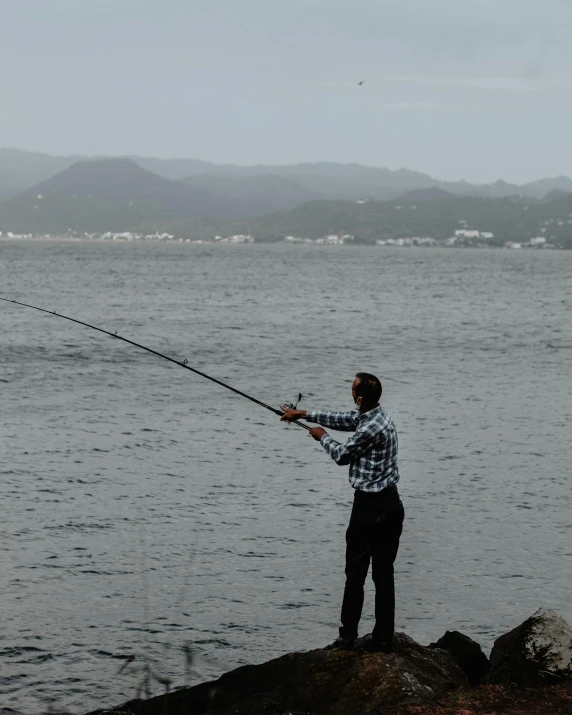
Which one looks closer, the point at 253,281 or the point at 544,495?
the point at 544,495

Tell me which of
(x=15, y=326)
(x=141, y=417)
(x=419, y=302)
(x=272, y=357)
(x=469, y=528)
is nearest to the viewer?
(x=469, y=528)

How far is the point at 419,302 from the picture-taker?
78.6m

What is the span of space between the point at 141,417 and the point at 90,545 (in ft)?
36.2

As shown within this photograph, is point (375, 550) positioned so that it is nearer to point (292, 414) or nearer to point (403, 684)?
point (403, 684)

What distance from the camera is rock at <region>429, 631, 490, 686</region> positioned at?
918 centimetres

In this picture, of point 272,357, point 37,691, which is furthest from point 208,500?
point 272,357

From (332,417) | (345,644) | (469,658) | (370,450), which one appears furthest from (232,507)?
(370,450)

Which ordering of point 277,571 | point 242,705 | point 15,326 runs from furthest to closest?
point 15,326, point 277,571, point 242,705

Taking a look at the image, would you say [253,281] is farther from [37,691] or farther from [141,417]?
[37,691]

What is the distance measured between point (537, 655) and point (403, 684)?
127 centimetres

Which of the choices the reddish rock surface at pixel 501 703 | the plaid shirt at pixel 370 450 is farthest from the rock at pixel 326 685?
the plaid shirt at pixel 370 450

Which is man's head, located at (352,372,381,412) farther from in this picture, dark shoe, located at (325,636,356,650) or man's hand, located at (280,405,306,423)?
dark shoe, located at (325,636,356,650)

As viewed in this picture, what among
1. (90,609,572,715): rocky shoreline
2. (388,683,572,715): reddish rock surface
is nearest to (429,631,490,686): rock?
(90,609,572,715): rocky shoreline

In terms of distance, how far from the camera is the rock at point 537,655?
8.45 metres
